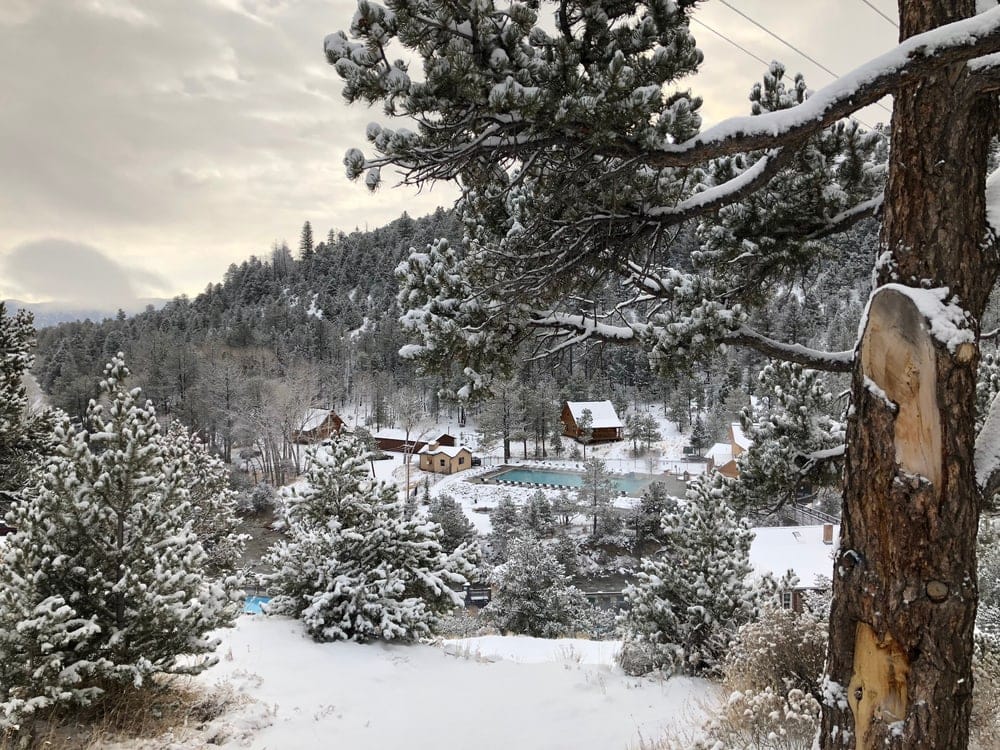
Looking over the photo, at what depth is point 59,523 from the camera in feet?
13.5

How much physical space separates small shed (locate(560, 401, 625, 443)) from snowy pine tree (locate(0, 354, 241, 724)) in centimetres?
3744

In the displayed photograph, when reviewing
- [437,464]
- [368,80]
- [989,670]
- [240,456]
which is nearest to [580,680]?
[989,670]

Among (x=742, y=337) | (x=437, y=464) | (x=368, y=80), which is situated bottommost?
(x=437, y=464)

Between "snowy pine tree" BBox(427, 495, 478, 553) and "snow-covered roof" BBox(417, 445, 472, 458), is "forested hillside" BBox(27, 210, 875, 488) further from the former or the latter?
"snowy pine tree" BBox(427, 495, 478, 553)

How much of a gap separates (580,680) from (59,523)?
197 inches

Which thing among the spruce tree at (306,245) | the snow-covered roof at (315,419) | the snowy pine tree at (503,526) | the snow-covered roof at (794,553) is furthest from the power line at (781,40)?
the spruce tree at (306,245)

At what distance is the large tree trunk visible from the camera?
2.13 metres

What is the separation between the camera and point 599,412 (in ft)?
139

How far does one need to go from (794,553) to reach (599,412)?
25944mm

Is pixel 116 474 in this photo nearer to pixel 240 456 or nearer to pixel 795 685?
pixel 795 685

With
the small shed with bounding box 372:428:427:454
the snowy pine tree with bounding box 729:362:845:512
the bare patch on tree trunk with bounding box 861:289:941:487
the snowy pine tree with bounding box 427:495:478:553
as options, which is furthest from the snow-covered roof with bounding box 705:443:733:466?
the bare patch on tree trunk with bounding box 861:289:941:487

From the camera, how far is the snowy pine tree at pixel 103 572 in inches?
146

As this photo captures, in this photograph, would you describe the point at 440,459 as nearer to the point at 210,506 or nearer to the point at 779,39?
the point at 210,506

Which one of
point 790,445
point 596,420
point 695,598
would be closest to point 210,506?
point 695,598
